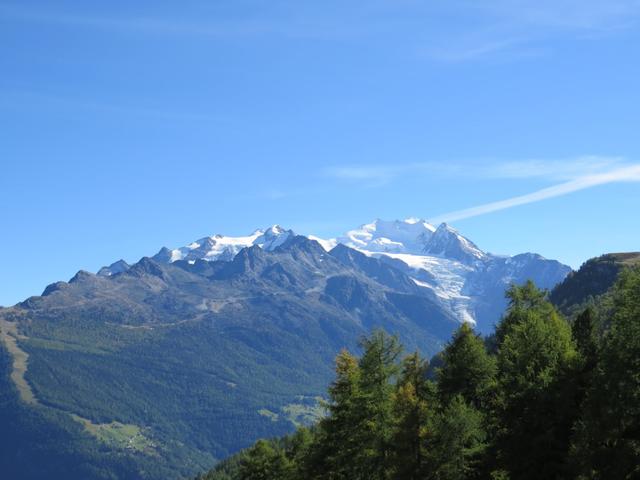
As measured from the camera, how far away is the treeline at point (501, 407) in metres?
45.9

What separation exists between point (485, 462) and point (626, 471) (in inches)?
630

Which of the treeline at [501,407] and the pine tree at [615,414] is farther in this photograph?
the treeline at [501,407]

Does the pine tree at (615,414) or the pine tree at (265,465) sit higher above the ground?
the pine tree at (615,414)

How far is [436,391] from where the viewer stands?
6762cm

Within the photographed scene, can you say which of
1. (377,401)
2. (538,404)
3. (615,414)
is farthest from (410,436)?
(615,414)

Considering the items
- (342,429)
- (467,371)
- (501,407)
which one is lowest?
(342,429)

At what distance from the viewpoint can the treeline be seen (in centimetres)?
4594

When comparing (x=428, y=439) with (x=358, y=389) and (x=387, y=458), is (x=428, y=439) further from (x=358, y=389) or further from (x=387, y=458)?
(x=358, y=389)

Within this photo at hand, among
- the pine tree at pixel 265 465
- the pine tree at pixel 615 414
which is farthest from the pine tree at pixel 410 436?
the pine tree at pixel 265 465

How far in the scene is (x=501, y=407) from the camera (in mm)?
60156

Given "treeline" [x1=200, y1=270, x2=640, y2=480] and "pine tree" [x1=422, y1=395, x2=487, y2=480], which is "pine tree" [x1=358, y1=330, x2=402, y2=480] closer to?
"treeline" [x1=200, y1=270, x2=640, y2=480]

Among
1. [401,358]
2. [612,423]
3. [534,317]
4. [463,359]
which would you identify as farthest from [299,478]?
[612,423]

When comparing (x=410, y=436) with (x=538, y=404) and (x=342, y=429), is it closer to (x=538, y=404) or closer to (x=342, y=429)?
(x=538, y=404)

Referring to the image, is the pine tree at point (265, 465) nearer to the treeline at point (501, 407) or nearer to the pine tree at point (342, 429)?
the treeline at point (501, 407)
